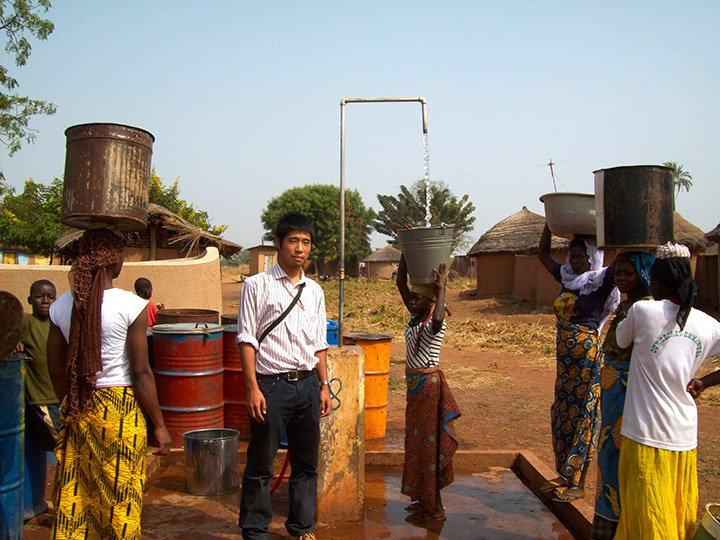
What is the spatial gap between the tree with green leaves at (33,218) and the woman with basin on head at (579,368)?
61.2ft

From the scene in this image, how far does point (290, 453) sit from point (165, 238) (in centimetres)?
1253

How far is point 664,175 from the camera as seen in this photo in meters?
3.29

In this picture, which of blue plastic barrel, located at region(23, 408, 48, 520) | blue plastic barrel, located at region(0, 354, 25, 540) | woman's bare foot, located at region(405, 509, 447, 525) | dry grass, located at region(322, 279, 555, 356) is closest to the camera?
blue plastic barrel, located at region(0, 354, 25, 540)

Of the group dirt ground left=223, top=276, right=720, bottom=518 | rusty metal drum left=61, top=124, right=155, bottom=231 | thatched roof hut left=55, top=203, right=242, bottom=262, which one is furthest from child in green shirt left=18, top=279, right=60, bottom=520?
thatched roof hut left=55, top=203, right=242, bottom=262

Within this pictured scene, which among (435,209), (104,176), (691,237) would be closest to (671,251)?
(104,176)

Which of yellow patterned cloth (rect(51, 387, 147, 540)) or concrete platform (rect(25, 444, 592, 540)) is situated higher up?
yellow patterned cloth (rect(51, 387, 147, 540))

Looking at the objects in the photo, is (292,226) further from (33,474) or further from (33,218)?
(33,218)

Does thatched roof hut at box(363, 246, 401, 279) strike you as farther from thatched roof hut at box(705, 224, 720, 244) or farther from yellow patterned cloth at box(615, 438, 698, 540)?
yellow patterned cloth at box(615, 438, 698, 540)

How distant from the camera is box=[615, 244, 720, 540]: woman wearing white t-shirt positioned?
2588mm

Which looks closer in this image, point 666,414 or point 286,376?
point 666,414

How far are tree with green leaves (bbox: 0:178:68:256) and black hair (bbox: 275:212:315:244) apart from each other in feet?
60.1

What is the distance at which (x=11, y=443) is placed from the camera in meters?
3.06

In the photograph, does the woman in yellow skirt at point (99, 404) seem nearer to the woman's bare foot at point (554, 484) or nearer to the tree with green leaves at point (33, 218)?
the woman's bare foot at point (554, 484)

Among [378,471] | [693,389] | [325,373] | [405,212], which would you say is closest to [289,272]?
[325,373]
